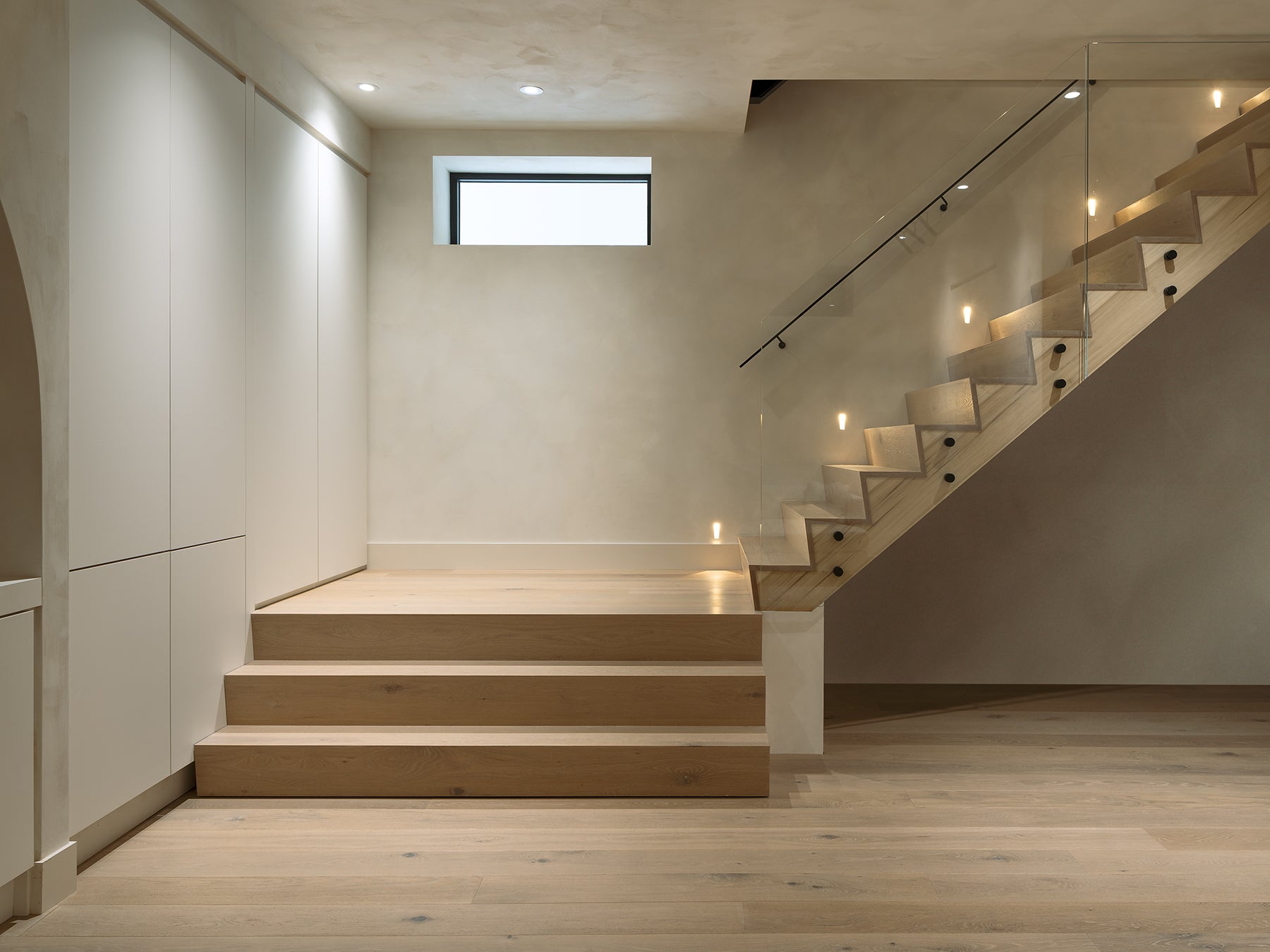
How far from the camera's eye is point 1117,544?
5094 mm

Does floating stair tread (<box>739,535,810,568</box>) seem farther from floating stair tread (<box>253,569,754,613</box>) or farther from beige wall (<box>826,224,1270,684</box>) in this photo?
beige wall (<box>826,224,1270,684</box>)

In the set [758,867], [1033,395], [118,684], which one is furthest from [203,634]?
[1033,395]

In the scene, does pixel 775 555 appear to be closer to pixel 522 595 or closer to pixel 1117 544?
pixel 522 595

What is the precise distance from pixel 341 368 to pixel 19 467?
2.36 meters

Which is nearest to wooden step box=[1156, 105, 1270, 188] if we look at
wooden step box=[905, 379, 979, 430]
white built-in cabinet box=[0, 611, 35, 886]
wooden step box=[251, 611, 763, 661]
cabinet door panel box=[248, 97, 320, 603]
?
wooden step box=[905, 379, 979, 430]

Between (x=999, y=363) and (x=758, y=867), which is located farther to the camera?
(x=999, y=363)

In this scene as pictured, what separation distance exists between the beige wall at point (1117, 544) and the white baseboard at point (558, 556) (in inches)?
29.0

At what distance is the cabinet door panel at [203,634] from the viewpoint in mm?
3162

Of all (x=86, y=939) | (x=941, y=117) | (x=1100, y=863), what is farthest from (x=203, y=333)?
(x=941, y=117)

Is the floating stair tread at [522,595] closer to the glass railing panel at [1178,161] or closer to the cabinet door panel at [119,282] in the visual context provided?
the cabinet door panel at [119,282]

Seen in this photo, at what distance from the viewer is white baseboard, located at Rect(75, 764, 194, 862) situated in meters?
2.76

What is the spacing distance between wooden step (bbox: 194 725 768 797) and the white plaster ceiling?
282 centimetres

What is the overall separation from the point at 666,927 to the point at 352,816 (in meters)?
1.28

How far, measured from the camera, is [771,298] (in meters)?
5.13
